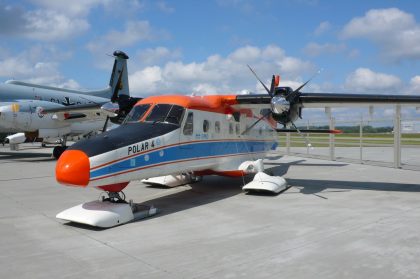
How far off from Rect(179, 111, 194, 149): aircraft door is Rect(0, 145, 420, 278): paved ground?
146cm

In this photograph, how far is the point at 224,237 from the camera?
6145 mm

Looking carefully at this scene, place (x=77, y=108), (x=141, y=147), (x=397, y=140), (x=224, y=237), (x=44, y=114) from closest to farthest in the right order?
1. (x=224, y=237)
2. (x=141, y=147)
3. (x=397, y=140)
4. (x=77, y=108)
5. (x=44, y=114)

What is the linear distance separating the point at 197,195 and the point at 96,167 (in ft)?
12.8

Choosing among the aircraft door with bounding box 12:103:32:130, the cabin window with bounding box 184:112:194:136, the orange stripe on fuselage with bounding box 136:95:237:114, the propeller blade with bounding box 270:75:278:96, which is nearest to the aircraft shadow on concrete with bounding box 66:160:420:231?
the cabin window with bounding box 184:112:194:136

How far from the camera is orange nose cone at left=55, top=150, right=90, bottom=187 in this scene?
6.49 m

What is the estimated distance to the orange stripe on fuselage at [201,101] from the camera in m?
9.26

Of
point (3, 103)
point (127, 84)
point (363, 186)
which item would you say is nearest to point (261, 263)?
point (363, 186)

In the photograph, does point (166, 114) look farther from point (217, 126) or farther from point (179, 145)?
point (217, 126)

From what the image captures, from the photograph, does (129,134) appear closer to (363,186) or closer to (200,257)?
(200,257)

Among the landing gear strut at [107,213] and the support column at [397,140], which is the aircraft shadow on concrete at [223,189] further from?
the support column at [397,140]

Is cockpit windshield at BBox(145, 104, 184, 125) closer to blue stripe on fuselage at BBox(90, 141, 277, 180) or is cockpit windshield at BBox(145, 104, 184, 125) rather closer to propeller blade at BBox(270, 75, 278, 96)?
blue stripe on fuselage at BBox(90, 141, 277, 180)

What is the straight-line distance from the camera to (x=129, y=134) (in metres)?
7.62

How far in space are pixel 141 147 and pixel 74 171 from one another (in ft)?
5.03

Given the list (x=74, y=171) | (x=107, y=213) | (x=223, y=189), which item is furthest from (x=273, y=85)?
(x=74, y=171)
